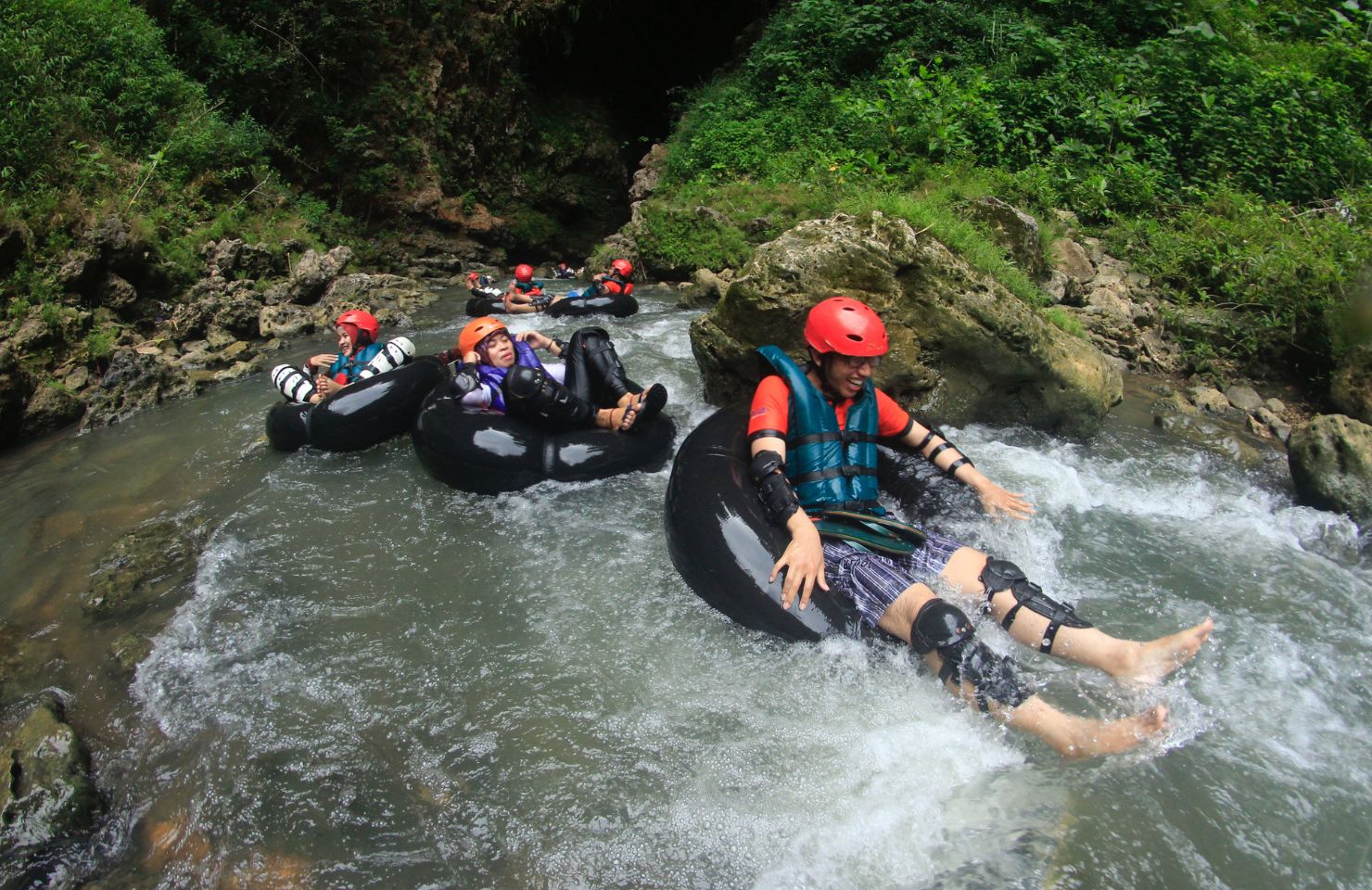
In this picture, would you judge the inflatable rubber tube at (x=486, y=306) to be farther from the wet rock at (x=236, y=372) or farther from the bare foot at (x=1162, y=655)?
the bare foot at (x=1162, y=655)

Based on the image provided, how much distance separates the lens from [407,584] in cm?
412

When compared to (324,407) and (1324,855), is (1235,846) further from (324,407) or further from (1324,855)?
(324,407)

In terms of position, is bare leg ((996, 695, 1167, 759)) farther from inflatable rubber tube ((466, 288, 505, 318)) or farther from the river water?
inflatable rubber tube ((466, 288, 505, 318))

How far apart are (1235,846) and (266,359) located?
381 inches

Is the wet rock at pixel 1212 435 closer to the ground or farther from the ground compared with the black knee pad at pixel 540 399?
closer to the ground

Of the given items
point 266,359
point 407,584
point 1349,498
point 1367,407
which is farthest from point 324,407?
point 1367,407

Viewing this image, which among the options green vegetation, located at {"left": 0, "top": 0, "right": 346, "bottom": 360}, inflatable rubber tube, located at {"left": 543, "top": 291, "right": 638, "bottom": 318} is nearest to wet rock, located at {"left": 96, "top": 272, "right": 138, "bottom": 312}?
green vegetation, located at {"left": 0, "top": 0, "right": 346, "bottom": 360}

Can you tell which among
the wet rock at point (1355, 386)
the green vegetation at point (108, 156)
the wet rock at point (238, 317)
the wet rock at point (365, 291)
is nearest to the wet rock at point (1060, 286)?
the wet rock at point (1355, 386)

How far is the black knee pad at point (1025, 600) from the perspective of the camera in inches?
122

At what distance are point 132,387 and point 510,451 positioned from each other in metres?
4.76

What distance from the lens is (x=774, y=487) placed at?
348cm

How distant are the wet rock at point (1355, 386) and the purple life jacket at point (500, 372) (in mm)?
6032

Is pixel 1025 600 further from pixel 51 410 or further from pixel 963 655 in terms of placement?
pixel 51 410

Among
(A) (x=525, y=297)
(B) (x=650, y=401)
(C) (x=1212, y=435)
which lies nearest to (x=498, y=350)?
(B) (x=650, y=401)
